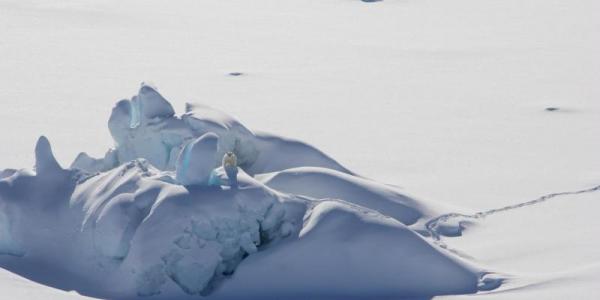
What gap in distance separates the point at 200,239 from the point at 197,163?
1.75 ft

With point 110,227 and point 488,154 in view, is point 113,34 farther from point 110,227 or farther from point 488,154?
point 110,227

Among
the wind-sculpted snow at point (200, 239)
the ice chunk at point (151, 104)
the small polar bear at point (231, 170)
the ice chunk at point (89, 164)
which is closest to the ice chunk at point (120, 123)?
the ice chunk at point (151, 104)

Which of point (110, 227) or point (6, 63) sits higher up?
point (110, 227)

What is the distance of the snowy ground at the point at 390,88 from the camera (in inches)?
363

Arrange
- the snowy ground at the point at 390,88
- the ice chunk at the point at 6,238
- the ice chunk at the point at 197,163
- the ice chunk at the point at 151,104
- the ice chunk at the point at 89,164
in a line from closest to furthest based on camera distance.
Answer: the ice chunk at the point at 197,163 → the ice chunk at the point at 6,238 → the ice chunk at the point at 89,164 → the ice chunk at the point at 151,104 → the snowy ground at the point at 390,88

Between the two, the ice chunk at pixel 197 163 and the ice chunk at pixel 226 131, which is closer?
the ice chunk at pixel 197 163

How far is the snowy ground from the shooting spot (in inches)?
363

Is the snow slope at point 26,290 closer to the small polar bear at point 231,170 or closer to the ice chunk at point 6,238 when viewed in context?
the ice chunk at point 6,238

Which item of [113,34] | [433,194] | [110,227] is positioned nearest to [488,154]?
[433,194]

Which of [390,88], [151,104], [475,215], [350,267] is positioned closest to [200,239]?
[350,267]

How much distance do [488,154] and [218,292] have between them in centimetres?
543

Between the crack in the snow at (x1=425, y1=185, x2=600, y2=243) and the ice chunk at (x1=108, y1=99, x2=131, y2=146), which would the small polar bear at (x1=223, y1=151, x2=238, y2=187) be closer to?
the crack in the snow at (x1=425, y1=185, x2=600, y2=243)

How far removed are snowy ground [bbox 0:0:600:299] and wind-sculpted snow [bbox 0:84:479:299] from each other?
524mm

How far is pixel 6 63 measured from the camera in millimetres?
16953
